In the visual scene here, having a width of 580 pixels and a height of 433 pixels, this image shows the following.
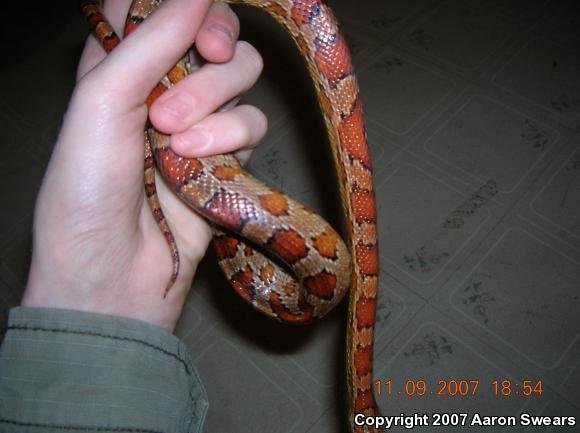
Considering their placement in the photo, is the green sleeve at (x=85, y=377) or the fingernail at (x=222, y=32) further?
the fingernail at (x=222, y=32)

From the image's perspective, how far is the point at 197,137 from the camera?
138 cm

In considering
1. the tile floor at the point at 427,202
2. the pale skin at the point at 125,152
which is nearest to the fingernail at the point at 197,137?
the pale skin at the point at 125,152

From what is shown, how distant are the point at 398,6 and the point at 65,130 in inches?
112

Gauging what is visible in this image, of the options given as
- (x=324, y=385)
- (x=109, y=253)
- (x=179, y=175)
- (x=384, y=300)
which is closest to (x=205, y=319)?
(x=324, y=385)

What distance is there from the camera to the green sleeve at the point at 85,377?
1.12m

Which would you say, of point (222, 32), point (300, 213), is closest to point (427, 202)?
point (300, 213)

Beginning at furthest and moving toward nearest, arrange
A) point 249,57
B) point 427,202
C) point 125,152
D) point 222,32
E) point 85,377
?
1. point 427,202
2. point 249,57
3. point 222,32
4. point 125,152
5. point 85,377
